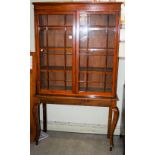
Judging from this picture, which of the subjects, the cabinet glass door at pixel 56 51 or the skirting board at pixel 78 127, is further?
the skirting board at pixel 78 127

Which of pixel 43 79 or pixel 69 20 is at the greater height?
pixel 69 20

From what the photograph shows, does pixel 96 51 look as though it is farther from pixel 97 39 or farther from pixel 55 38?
pixel 55 38

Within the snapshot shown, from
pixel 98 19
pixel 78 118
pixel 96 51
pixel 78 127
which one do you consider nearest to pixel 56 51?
pixel 96 51

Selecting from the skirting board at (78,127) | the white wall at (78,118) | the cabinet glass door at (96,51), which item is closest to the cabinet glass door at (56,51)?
the cabinet glass door at (96,51)

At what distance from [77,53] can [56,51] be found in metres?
0.37

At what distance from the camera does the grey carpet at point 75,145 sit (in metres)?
2.46

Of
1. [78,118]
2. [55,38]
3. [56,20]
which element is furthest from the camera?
[78,118]

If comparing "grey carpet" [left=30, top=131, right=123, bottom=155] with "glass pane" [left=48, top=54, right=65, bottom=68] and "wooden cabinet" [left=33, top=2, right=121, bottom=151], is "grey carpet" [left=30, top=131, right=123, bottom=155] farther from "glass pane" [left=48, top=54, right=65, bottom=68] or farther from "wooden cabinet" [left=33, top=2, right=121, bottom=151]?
"glass pane" [left=48, top=54, right=65, bottom=68]

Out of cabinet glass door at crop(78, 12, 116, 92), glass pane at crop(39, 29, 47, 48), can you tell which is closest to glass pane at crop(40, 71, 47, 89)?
glass pane at crop(39, 29, 47, 48)

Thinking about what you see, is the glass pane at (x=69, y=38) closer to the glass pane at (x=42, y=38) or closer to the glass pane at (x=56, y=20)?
the glass pane at (x=56, y=20)

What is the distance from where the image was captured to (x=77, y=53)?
2.39 metres

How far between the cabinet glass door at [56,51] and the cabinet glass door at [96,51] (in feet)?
0.57
